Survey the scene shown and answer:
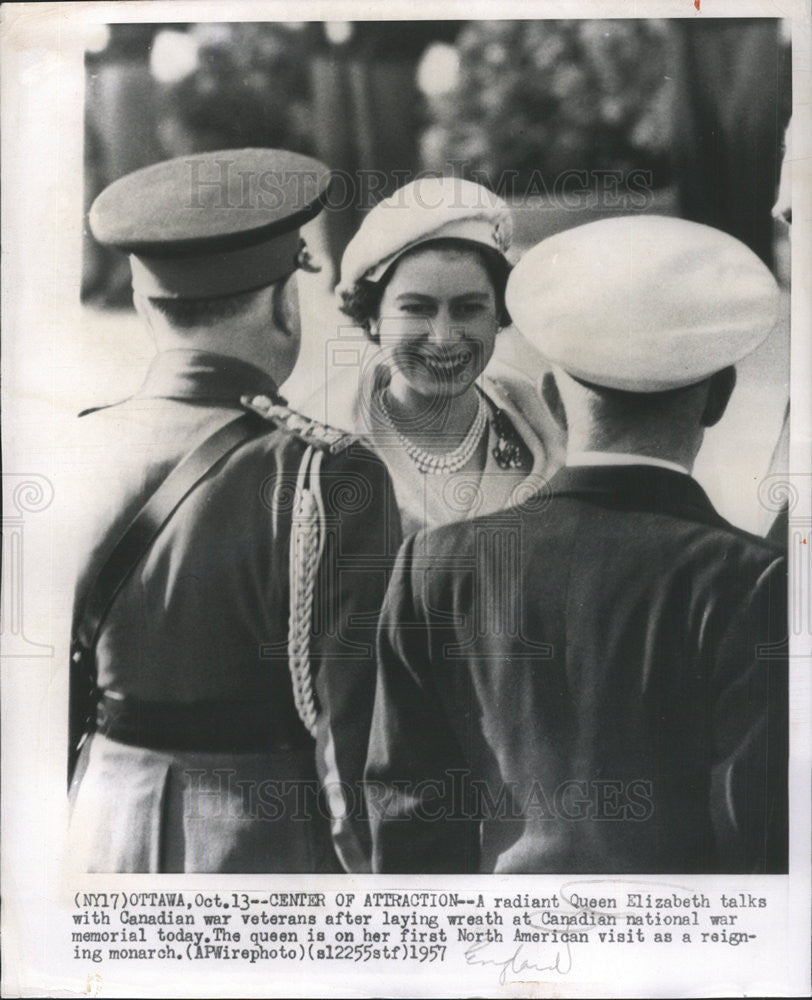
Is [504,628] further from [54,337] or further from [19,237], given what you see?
[19,237]

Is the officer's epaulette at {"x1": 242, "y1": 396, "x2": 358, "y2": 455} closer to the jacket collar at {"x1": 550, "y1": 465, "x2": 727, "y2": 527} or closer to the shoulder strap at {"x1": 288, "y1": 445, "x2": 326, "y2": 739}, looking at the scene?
the shoulder strap at {"x1": 288, "y1": 445, "x2": 326, "y2": 739}

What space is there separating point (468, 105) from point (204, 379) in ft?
2.09

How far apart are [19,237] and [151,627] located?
0.70m

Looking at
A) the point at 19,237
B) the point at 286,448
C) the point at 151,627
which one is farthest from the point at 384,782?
the point at 19,237

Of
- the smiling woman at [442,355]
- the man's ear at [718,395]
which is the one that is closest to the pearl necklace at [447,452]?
the smiling woman at [442,355]

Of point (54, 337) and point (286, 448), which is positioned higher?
point (54, 337)

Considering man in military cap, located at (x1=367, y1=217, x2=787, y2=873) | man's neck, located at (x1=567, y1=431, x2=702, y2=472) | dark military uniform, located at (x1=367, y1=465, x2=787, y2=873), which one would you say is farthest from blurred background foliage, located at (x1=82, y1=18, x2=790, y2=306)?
dark military uniform, located at (x1=367, y1=465, x2=787, y2=873)

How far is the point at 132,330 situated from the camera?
1439mm

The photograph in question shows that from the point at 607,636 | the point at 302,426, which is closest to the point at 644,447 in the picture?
the point at 607,636

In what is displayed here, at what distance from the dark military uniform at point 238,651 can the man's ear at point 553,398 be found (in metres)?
0.30

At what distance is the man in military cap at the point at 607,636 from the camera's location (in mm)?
1392

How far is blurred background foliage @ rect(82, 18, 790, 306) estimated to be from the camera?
1.43m

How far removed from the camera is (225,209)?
143 centimetres
